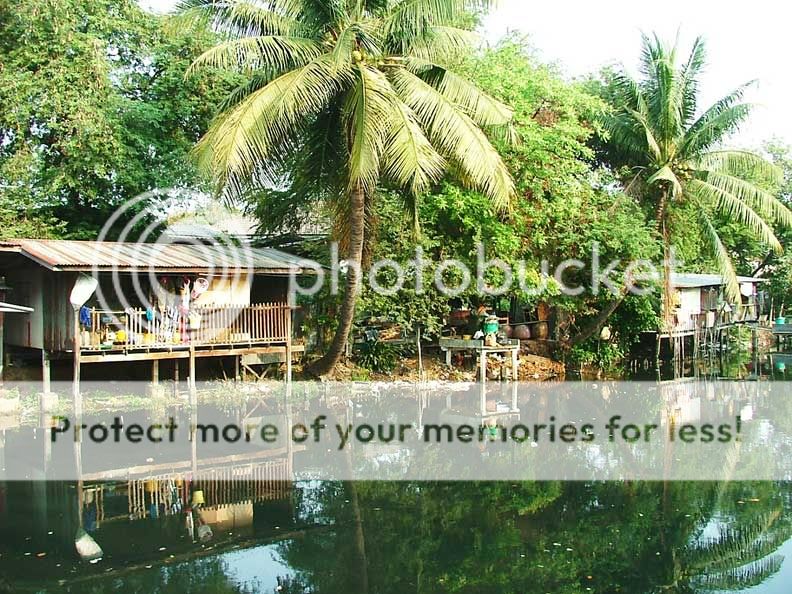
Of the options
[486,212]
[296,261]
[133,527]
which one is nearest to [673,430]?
[486,212]

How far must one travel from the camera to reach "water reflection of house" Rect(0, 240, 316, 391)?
47.3 feet

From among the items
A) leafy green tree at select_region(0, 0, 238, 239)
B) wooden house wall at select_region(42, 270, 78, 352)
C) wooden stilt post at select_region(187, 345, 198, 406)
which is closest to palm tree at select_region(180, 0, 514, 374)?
wooden stilt post at select_region(187, 345, 198, 406)

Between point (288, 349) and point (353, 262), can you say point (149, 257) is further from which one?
point (353, 262)

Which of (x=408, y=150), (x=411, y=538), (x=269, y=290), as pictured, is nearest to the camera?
(x=411, y=538)

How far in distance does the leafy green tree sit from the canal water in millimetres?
9698

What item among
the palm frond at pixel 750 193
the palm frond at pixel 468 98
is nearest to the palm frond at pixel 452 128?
the palm frond at pixel 468 98

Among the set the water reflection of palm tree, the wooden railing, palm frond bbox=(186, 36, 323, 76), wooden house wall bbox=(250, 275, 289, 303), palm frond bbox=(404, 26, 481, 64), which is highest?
palm frond bbox=(404, 26, 481, 64)

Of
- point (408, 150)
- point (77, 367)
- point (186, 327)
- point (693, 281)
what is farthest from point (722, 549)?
point (693, 281)

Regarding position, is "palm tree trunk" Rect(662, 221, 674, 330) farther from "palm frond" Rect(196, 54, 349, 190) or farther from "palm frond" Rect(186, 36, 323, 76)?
"palm frond" Rect(186, 36, 323, 76)

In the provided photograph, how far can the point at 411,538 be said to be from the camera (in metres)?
8.64

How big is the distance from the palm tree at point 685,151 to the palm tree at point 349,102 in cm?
659

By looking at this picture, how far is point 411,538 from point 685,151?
47.8ft

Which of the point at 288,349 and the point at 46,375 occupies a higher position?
the point at 288,349

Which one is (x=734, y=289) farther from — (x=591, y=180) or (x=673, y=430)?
(x=673, y=430)
